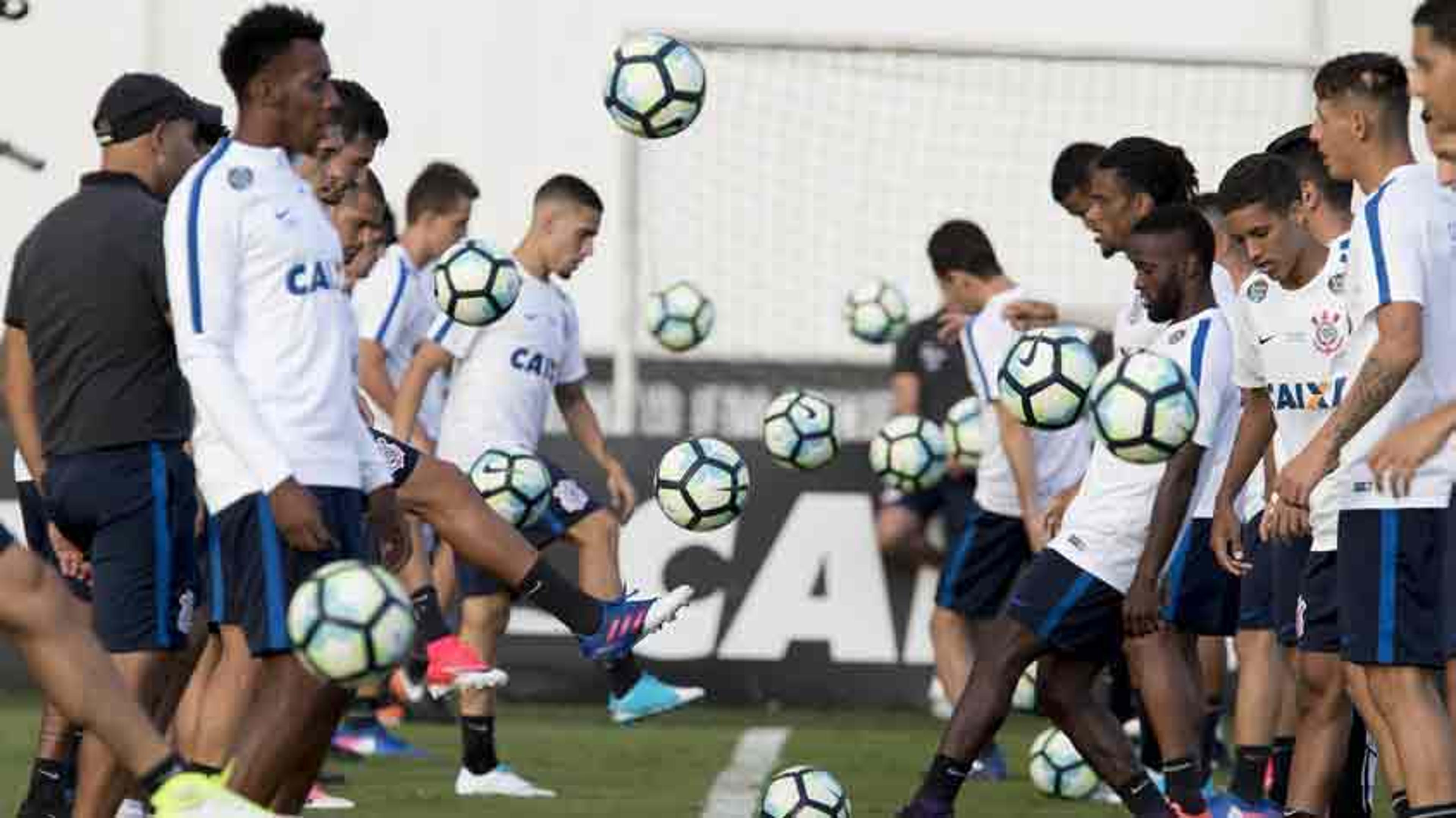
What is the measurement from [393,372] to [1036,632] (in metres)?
4.17

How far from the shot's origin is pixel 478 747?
10281 millimetres

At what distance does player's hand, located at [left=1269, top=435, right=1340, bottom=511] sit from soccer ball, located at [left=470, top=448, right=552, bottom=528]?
394 cm

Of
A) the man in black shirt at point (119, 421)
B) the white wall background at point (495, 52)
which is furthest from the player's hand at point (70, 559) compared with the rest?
the white wall background at point (495, 52)

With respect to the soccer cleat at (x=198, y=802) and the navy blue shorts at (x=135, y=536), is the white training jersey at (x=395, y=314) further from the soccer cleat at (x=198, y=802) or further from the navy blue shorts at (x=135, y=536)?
the soccer cleat at (x=198, y=802)

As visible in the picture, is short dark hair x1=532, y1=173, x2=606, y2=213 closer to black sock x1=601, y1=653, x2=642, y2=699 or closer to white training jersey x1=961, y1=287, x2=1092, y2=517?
white training jersey x1=961, y1=287, x2=1092, y2=517

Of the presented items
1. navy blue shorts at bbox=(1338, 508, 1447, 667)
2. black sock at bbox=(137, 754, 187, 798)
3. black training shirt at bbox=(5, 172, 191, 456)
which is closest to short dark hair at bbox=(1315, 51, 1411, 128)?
navy blue shorts at bbox=(1338, 508, 1447, 667)

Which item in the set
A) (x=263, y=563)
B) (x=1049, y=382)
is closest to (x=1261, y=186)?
(x=1049, y=382)

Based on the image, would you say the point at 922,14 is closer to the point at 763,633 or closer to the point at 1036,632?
the point at 763,633

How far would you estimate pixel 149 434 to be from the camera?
744cm

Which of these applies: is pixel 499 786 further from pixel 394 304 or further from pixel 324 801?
pixel 394 304

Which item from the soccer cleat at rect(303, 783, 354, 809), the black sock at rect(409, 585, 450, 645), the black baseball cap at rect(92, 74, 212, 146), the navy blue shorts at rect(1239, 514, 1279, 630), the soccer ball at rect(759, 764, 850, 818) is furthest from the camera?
the black sock at rect(409, 585, 450, 645)

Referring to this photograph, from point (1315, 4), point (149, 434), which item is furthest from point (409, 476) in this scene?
point (1315, 4)

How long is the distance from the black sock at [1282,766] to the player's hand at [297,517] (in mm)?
3662

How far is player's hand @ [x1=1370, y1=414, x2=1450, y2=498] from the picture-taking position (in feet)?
21.0
